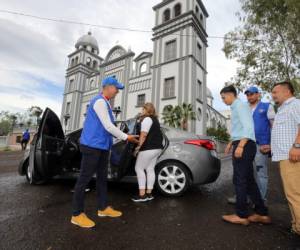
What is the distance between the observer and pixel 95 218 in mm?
2664

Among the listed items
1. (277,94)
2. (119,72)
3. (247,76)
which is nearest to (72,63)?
(119,72)

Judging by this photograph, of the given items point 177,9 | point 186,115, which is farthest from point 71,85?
point 186,115

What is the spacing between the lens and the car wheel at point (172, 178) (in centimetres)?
371

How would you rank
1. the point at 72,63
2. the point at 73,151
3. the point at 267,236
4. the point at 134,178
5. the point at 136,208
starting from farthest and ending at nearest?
the point at 72,63 → the point at 73,151 → the point at 134,178 → the point at 136,208 → the point at 267,236

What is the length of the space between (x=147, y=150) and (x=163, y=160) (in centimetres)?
59

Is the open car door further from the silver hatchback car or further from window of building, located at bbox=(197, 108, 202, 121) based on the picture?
window of building, located at bbox=(197, 108, 202, 121)

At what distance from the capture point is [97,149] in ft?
8.44

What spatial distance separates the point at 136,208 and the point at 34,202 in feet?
5.45

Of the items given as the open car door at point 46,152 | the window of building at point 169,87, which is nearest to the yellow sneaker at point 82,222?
the open car door at point 46,152

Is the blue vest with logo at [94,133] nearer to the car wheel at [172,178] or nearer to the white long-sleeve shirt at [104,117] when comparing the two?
the white long-sleeve shirt at [104,117]

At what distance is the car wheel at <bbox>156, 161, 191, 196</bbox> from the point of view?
12.2ft

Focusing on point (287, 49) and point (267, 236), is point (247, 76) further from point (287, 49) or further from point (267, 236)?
point (267, 236)

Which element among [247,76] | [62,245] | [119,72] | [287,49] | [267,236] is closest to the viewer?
[62,245]

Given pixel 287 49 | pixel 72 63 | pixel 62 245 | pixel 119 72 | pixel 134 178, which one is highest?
pixel 72 63
